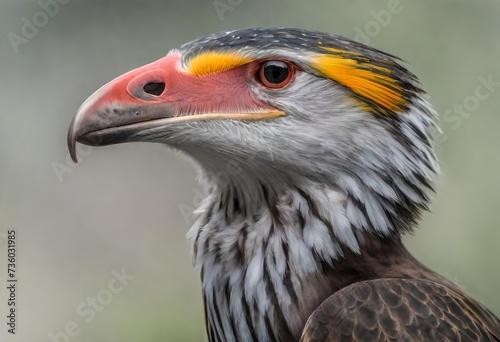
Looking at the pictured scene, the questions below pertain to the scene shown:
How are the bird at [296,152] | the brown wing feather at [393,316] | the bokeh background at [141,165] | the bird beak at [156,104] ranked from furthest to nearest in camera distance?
the bokeh background at [141,165]
the bird at [296,152]
the bird beak at [156,104]
the brown wing feather at [393,316]

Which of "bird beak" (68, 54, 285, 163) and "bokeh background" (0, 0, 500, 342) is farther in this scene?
"bokeh background" (0, 0, 500, 342)

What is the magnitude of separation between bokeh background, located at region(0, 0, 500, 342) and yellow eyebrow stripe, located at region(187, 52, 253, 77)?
9.74 ft

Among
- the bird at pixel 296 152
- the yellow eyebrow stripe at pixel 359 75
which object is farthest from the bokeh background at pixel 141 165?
the yellow eyebrow stripe at pixel 359 75

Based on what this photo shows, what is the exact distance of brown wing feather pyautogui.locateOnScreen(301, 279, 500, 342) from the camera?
2664mm

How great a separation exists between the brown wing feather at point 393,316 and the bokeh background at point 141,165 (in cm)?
323

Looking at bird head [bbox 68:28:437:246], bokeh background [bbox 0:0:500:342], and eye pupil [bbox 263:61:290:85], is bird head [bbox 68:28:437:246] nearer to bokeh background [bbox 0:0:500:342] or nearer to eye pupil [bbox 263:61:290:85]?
eye pupil [bbox 263:61:290:85]

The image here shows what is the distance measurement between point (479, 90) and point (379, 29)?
1027 mm

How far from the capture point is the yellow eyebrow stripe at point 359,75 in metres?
2.97

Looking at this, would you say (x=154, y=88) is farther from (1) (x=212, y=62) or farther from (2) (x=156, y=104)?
(1) (x=212, y=62)

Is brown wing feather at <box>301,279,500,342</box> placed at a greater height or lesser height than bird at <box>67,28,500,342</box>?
lesser

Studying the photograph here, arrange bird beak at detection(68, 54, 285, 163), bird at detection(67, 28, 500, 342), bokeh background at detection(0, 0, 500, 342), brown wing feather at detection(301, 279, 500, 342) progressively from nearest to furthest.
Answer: brown wing feather at detection(301, 279, 500, 342) → bird beak at detection(68, 54, 285, 163) → bird at detection(67, 28, 500, 342) → bokeh background at detection(0, 0, 500, 342)

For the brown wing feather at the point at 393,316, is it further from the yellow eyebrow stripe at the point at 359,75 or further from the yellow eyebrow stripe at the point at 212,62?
the yellow eyebrow stripe at the point at 212,62

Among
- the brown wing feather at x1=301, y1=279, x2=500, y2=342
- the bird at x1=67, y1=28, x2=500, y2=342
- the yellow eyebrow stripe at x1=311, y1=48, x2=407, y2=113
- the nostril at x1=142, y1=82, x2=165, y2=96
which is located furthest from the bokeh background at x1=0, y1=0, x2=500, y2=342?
the brown wing feather at x1=301, y1=279, x2=500, y2=342

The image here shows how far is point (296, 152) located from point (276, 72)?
341 mm
